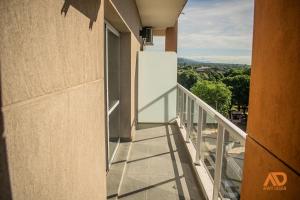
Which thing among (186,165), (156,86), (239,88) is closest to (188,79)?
(239,88)

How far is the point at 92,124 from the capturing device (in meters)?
2.02

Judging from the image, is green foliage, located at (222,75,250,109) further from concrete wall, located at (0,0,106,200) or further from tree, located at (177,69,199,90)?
concrete wall, located at (0,0,106,200)

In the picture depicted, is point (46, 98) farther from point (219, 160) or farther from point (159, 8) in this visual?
point (159, 8)

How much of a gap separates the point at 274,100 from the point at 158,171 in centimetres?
337

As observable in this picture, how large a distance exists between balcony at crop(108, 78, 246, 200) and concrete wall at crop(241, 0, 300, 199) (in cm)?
94

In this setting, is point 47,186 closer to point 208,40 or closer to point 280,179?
point 280,179

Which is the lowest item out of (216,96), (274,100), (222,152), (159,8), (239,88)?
(216,96)

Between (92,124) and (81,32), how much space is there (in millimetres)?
728

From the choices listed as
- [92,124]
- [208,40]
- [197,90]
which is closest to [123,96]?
[92,124]

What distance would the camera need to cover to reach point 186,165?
4531 mm

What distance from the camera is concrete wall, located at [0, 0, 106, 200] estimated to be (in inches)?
32.4

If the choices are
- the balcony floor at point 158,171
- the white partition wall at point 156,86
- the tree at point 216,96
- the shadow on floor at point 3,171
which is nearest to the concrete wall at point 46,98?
the shadow on floor at point 3,171

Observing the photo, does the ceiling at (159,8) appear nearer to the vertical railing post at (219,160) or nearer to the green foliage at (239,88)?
the vertical railing post at (219,160)

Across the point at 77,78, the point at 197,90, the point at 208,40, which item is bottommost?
the point at 197,90
